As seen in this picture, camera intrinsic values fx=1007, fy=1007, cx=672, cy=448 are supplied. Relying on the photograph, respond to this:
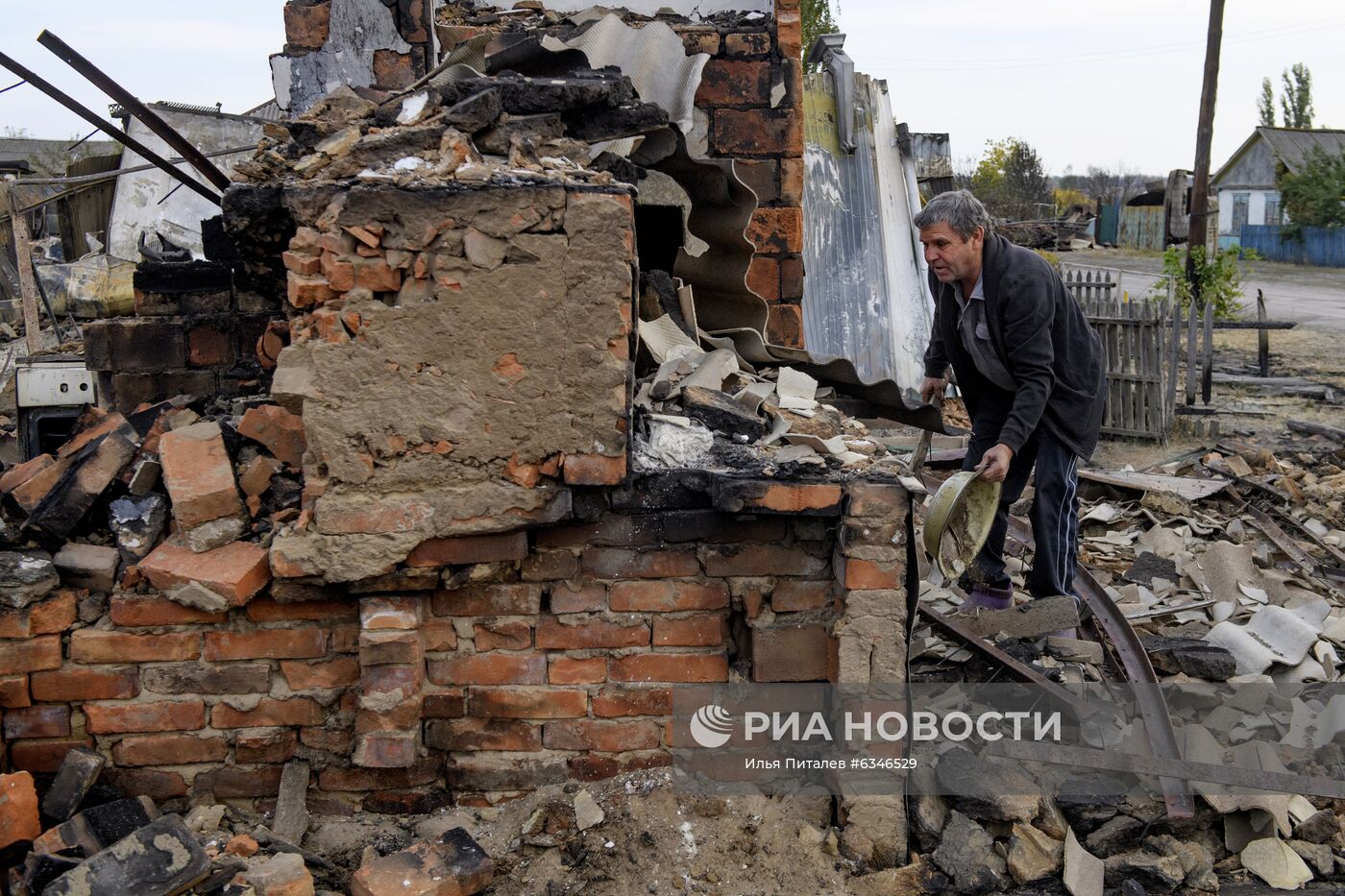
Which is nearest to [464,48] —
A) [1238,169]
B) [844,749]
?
[844,749]

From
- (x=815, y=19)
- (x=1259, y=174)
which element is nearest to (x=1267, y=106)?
(x=1259, y=174)

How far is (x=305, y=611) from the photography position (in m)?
2.79

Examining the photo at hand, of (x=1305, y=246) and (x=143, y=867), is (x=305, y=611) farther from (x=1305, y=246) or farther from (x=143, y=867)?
(x=1305, y=246)

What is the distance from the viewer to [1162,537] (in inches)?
210

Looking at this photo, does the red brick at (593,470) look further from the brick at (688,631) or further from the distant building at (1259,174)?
the distant building at (1259,174)

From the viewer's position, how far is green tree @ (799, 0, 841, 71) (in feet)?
51.9

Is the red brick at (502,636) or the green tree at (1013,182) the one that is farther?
the green tree at (1013,182)

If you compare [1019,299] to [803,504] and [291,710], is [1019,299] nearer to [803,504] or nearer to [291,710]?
[803,504]

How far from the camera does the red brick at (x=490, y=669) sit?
2850mm

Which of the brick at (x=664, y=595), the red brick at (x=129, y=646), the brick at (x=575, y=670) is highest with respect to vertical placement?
the brick at (x=664, y=595)

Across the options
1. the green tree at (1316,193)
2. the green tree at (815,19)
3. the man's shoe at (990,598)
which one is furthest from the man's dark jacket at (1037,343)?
the green tree at (1316,193)

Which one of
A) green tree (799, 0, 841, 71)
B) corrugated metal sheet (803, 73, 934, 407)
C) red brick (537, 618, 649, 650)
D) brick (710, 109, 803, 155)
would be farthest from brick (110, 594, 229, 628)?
green tree (799, 0, 841, 71)

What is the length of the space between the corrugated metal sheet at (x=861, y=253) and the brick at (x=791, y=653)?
5.94 meters

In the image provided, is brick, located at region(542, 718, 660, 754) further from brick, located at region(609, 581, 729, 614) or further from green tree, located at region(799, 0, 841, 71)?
green tree, located at region(799, 0, 841, 71)
